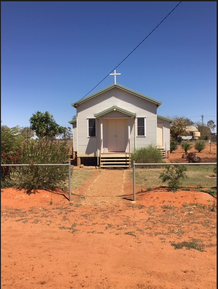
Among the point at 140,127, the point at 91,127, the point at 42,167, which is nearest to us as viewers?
the point at 42,167

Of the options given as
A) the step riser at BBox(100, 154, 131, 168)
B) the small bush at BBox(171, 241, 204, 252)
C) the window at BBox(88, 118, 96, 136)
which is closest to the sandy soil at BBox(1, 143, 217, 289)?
the small bush at BBox(171, 241, 204, 252)

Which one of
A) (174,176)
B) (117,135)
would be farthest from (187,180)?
(117,135)

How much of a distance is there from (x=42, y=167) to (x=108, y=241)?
10.8 feet

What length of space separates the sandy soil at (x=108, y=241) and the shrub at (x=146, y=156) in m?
6.46

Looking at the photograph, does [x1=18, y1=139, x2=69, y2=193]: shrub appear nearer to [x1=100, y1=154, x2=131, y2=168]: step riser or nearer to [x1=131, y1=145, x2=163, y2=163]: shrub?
[x1=100, y1=154, x2=131, y2=168]: step riser

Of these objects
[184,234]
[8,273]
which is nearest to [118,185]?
[184,234]

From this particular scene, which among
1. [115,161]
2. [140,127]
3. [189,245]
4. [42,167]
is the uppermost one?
[140,127]

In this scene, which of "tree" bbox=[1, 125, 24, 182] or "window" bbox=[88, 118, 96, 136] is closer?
"tree" bbox=[1, 125, 24, 182]

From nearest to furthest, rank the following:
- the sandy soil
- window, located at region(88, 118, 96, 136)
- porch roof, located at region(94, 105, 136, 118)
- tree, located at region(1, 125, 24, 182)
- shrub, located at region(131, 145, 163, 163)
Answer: the sandy soil, tree, located at region(1, 125, 24, 182), shrub, located at region(131, 145, 163, 163), porch roof, located at region(94, 105, 136, 118), window, located at region(88, 118, 96, 136)

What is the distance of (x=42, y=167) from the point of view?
231 inches

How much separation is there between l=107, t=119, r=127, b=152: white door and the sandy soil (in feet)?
26.7

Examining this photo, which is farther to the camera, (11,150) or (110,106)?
(110,106)

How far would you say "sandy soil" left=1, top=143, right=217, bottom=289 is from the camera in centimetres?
189

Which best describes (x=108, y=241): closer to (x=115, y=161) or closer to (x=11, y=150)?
(x=11, y=150)
